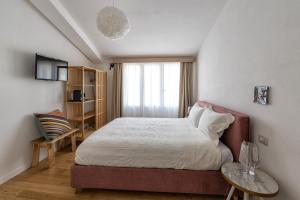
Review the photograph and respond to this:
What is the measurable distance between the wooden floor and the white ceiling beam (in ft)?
8.40

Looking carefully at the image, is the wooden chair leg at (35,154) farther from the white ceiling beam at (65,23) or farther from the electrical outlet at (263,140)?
the electrical outlet at (263,140)

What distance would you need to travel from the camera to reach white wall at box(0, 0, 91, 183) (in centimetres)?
224

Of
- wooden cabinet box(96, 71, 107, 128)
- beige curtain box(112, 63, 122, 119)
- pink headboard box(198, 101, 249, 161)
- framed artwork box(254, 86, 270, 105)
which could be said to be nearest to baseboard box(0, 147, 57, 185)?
wooden cabinet box(96, 71, 107, 128)

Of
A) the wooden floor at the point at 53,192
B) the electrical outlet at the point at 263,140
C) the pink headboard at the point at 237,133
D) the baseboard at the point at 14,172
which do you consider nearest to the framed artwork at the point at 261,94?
the pink headboard at the point at 237,133

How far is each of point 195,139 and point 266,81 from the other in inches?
39.1

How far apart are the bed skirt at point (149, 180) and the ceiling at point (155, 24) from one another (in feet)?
8.24

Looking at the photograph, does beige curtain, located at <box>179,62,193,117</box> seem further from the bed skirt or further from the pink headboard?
the bed skirt

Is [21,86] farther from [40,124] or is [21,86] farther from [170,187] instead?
[170,187]

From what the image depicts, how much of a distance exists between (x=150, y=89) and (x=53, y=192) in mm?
3474

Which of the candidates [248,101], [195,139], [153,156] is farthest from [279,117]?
[153,156]

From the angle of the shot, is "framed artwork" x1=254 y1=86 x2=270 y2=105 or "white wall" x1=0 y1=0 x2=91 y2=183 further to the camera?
"white wall" x1=0 y1=0 x2=91 y2=183

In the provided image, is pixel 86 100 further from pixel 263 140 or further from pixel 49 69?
pixel 263 140

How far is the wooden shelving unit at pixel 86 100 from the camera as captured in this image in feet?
12.1

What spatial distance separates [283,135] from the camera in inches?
53.1
